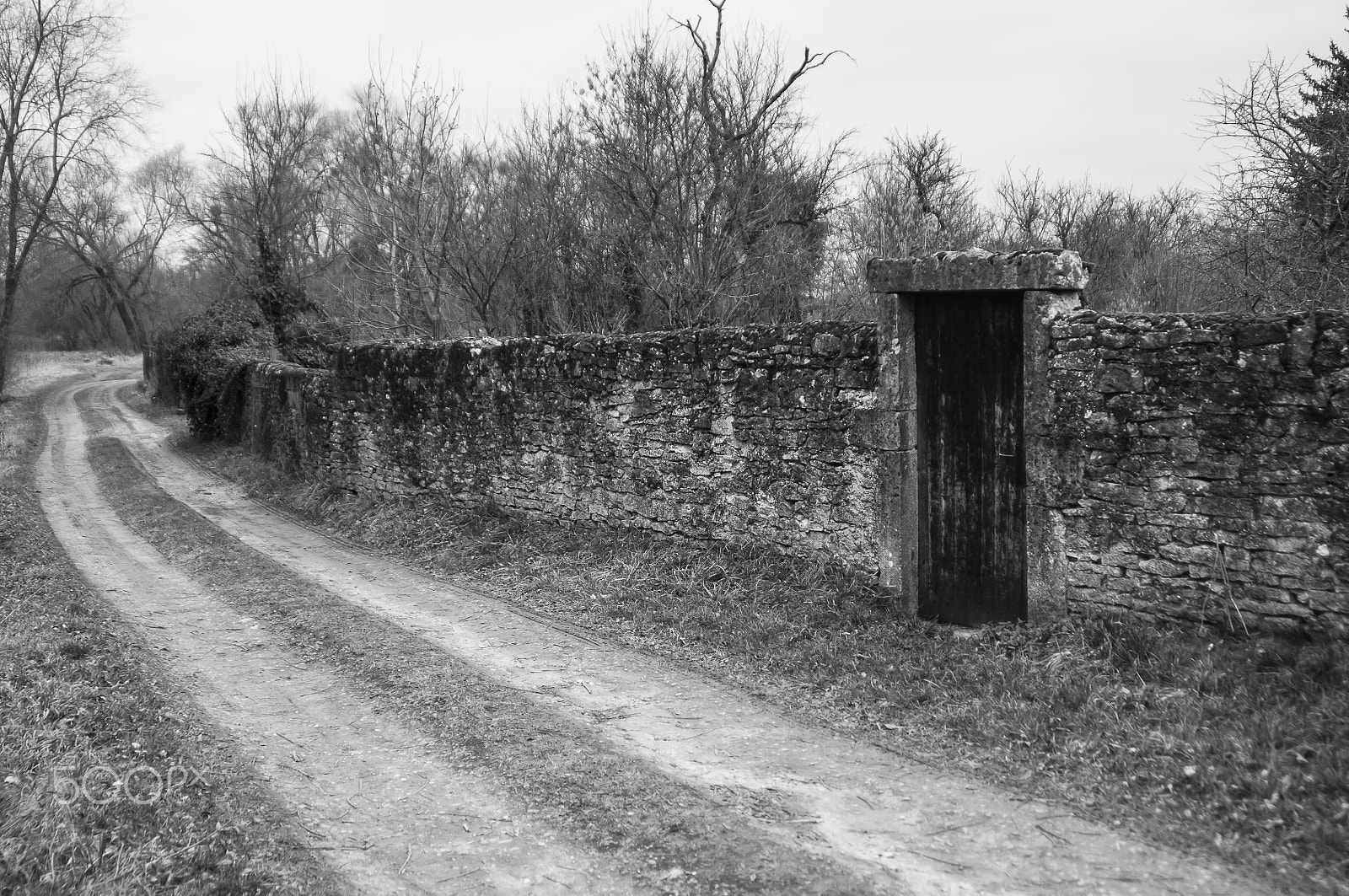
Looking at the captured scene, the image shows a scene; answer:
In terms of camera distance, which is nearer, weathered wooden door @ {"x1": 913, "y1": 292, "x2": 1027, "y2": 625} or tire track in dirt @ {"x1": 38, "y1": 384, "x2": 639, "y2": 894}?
tire track in dirt @ {"x1": 38, "y1": 384, "x2": 639, "y2": 894}

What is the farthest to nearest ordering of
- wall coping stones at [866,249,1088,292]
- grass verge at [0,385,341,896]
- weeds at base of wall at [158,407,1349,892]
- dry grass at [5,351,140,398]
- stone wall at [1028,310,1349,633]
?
dry grass at [5,351,140,398]
wall coping stones at [866,249,1088,292]
stone wall at [1028,310,1349,633]
weeds at base of wall at [158,407,1349,892]
grass verge at [0,385,341,896]

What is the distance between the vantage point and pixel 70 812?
3.97m

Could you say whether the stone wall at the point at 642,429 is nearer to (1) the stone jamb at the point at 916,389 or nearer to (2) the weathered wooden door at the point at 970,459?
(1) the stone jamb at the point at 916,389

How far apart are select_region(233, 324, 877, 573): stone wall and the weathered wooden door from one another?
453 millimetres

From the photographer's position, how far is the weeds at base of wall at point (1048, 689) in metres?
3.88

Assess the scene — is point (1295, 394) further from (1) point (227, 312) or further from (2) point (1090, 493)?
(1) point (227, 312)

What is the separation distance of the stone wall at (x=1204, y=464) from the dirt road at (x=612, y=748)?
215 cm

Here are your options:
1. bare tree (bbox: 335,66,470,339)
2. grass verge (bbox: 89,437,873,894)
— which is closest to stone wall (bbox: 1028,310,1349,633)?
grass verge (bbox: 89,437,873,894)

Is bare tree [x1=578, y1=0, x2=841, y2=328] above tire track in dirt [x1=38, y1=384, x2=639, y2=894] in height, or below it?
above

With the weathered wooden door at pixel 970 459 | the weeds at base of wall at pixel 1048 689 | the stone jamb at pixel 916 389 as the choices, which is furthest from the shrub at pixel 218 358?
the weathered wooden door at pixel 970 459

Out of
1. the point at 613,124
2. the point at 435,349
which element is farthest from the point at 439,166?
the point at 435,349

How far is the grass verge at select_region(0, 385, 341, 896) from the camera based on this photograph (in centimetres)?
363

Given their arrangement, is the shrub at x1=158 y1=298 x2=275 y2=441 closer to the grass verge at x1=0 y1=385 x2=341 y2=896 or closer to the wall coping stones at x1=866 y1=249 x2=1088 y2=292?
the grass verge at x1=0 y1=385 x2=341 y2=896

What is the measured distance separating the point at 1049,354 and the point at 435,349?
7376 mm
